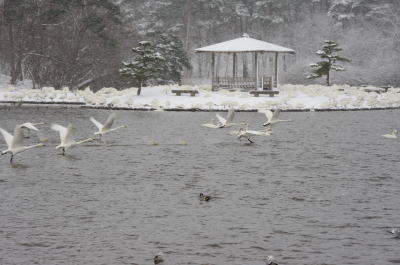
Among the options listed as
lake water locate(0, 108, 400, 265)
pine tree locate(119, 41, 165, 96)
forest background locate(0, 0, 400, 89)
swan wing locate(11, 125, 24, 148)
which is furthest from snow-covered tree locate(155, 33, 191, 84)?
swan wing locate(11, 125, 24, 148)

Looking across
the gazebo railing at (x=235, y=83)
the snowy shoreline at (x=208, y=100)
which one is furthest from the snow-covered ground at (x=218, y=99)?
the gazebo railing at (x=235, y=83)

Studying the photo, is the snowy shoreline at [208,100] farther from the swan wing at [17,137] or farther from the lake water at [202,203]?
the swan wing at [17,137]

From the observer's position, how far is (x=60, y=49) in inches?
2168

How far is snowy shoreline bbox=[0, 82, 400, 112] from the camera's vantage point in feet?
133

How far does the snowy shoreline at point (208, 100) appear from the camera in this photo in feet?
133

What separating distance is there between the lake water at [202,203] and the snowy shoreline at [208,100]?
17517 mm

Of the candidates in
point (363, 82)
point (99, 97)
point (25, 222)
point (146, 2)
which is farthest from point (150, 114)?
point (146, 2)

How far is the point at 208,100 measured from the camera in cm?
4244

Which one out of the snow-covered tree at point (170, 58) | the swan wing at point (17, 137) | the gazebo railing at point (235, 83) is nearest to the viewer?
the swan wing at point (17, 137)

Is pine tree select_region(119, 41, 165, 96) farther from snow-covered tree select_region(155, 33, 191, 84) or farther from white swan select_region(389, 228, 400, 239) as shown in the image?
white swan select_region(389, 228, 400, 239)

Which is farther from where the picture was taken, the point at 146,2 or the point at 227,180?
the point at 146,2

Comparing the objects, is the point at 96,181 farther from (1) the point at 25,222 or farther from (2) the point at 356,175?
A: (2) the point at 356,175

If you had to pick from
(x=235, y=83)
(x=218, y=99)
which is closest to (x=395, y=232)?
(x=218, y=99)

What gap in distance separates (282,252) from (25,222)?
13.9 ft
